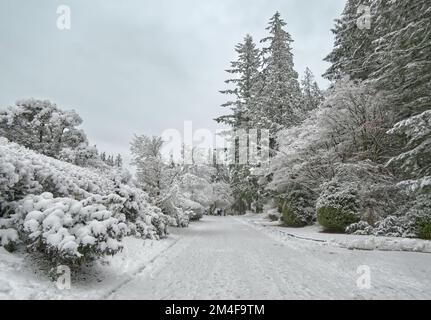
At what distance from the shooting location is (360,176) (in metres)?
17.0

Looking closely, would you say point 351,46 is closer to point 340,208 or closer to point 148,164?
point 340,208

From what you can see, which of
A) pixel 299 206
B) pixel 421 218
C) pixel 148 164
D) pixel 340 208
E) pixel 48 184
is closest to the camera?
pixel 48 184

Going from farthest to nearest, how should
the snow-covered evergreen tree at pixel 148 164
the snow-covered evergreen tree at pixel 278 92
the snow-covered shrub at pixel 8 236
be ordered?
the snow-covered evergreen tree at pixel 278 92 → the snow-covered evergreen tree at pixel 148 164 → the snow-covered shrub at pixel 8 236

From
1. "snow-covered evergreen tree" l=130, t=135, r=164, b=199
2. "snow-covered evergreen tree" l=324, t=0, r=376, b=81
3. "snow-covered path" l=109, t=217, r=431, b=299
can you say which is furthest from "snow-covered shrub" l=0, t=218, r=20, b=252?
"snow-covered evergreen tree" l=324, t=0, r=376, b=81

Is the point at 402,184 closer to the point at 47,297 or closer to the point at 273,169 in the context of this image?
the point at 47,297

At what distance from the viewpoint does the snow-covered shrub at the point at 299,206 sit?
72.5 ft

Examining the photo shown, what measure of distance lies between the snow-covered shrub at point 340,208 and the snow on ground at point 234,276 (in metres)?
5.13

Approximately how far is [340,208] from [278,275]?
974 cm

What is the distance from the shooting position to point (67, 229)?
606 cm

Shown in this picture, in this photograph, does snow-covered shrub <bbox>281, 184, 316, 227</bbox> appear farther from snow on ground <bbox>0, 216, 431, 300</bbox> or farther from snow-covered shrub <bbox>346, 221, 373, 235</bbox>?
snow on ground <bbox>0, 216, 431, 300</bbox>

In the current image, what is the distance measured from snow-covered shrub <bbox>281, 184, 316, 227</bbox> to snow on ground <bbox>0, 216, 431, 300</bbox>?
1093cm

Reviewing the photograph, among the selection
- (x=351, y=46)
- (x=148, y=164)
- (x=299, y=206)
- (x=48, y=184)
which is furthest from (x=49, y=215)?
(x=351, y=46)

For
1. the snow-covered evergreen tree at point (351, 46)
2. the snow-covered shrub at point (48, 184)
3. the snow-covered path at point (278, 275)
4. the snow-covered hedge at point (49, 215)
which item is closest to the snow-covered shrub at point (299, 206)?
the snow-covered evergreen tree at point (351, 46)

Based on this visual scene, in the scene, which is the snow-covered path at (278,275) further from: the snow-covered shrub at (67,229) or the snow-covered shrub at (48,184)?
the snow-covered shrub at (48,184)
